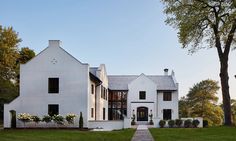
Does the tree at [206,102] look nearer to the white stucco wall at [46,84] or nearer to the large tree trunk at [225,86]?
the white stucco wall at [46,84]

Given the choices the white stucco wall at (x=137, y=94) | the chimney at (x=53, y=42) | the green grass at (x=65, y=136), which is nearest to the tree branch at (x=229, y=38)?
the green grass at (x=65, y=136)

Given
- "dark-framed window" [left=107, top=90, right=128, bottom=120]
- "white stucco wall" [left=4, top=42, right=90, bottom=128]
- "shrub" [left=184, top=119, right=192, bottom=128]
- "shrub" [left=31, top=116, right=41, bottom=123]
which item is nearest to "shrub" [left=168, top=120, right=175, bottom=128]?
"shrub" [left=184, top=119, right=192, bottom=128]

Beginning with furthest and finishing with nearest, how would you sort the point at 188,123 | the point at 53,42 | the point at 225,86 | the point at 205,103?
the point at 205,103 < the point at 188,123 < the point at 53,42 < the point at 225,86

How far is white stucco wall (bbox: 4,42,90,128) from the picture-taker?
102 feet

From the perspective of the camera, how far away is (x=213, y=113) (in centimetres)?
5728

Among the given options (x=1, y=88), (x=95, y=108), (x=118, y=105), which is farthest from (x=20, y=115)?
(x=118, y=105)

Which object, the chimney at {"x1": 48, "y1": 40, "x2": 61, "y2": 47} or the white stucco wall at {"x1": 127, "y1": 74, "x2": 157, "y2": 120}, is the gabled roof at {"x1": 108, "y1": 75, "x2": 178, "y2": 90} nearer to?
the white stucco wall at {"x1": 127, "y1": 74, "x2": 157, "y2": 120}

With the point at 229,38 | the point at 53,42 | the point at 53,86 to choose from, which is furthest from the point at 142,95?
the point at 229,38

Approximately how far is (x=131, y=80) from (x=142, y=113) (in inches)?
218

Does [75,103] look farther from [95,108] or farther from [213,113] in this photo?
[213,113]

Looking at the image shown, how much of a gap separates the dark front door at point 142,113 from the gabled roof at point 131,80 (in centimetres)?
314

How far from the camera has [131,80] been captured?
50219 mm

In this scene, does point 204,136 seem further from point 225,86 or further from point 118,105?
point 118,105

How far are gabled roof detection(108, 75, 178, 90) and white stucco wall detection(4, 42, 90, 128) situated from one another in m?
16.8
